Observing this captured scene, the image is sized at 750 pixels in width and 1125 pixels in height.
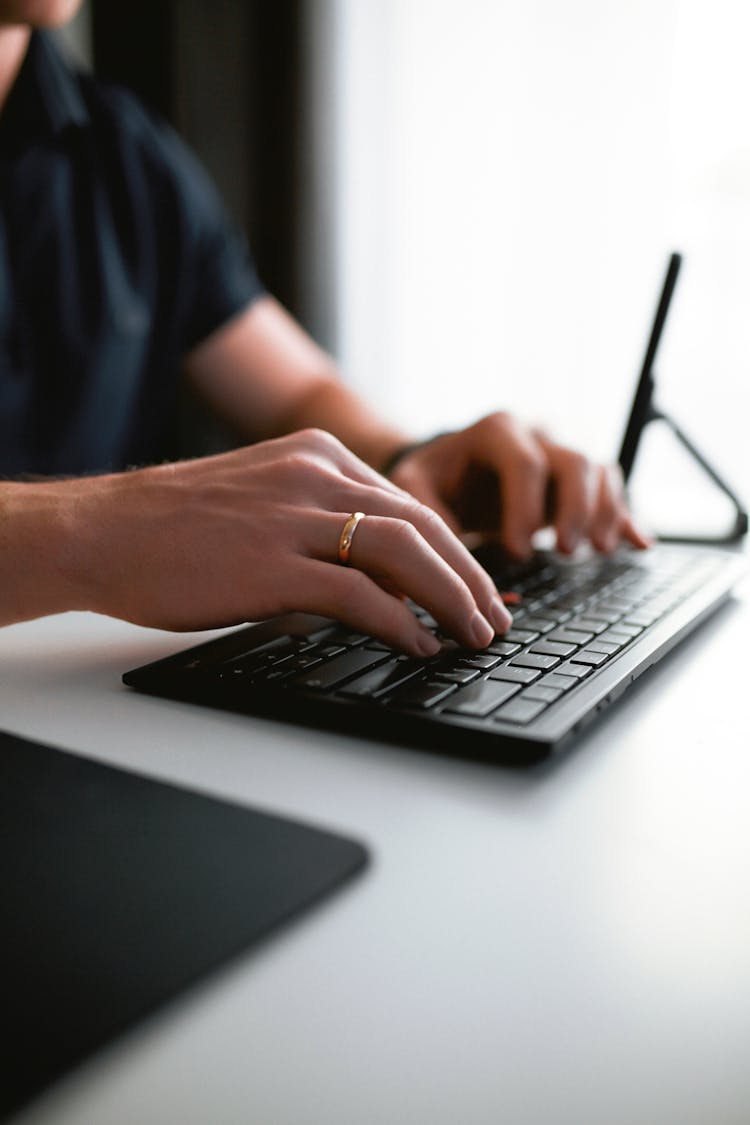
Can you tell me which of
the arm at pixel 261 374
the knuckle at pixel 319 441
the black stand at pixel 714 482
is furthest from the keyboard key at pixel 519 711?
the arm at pixel 261 374

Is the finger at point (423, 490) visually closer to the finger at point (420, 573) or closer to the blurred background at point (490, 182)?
the finger at point (420, 573)

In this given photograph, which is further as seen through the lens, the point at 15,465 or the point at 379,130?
the point at 379,130

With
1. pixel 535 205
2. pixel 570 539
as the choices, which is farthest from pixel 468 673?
pixel 535 205

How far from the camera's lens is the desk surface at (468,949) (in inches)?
8.6

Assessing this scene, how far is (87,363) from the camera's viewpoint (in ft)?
4.18

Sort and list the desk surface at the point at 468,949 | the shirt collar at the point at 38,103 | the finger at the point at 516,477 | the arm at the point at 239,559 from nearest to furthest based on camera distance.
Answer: the desk surface at the point at 468,949
the arm at the point at 239,559
the finger at the point at 516,477
the shirt collar at the point at 38,103

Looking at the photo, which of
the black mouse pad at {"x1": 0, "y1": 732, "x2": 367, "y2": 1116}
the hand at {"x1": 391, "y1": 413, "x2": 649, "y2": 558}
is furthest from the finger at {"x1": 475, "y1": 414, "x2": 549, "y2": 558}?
the black mouse pad at {"x1": 0, "y1": 732, "x2": 367, "y2": 1116}

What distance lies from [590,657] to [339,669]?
0.13 metres

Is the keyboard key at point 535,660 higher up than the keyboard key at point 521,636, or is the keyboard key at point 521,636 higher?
the keyboard key at point 535,660

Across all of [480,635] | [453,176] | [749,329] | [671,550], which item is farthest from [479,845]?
[453,176]

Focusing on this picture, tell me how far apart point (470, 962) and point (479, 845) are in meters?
0.07

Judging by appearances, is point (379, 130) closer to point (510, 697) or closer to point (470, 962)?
point (510, 697)

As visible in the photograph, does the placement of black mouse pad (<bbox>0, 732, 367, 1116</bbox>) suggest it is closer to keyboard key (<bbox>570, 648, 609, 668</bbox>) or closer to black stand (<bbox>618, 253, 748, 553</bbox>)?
keyboard key (<bbox>570, 648, 609, 668</bbox>)

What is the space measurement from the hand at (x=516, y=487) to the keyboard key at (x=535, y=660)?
305 mm
